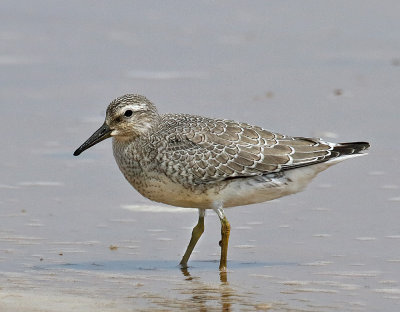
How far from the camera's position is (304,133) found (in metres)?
15.9

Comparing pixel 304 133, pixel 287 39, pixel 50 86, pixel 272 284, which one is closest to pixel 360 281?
pixel 272 284

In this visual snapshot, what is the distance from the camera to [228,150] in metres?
12.4

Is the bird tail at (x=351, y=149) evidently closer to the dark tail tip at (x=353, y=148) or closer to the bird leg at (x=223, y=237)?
the dark tail tip at (x=353, y=148)

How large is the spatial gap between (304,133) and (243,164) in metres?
3.74

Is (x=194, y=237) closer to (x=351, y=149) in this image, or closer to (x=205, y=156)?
(x=205, y=156)

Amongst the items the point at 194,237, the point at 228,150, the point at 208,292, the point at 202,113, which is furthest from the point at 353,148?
the point at 202,113

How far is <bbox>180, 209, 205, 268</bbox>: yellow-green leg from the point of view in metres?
12.1

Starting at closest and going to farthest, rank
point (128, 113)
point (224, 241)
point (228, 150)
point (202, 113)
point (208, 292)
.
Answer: point (208, 292) → point (224, 241) → point (228, 150) → point (128, 113) → point (202, 113)

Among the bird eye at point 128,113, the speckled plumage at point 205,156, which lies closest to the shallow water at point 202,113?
the speckled plumage at point 205,156

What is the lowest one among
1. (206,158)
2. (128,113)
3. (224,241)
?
(224,241)

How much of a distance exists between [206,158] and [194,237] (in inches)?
35.0

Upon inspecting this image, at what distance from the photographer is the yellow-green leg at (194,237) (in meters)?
12.1

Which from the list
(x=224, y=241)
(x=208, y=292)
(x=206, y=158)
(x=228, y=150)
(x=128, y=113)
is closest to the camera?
(x=208, y=292)

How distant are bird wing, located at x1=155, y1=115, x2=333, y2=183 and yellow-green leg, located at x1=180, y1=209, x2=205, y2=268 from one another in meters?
0.63
